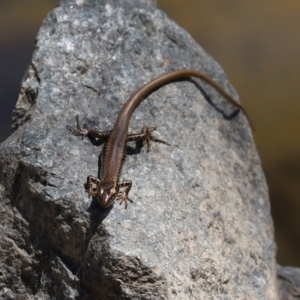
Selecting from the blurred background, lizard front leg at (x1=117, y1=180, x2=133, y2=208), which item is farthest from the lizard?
the blurred background

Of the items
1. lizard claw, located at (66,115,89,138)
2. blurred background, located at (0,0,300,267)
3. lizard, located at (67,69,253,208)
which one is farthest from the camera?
blurred background, located at (0,0,300,267)

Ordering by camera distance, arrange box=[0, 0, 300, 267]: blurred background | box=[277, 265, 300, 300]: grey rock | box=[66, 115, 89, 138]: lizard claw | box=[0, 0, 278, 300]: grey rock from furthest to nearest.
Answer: box=[0, 0, 300, 267]: blurred background → box=[277, 265, 300, 300]: grey rock → box=[66, 115, 89, 138]: lizard claw → box=[0, 0, 278, 300]: grey rock

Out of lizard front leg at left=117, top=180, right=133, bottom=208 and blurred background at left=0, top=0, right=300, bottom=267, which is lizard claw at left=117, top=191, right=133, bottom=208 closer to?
lizard front leg at left=117, top=180, right=133, bottom=208

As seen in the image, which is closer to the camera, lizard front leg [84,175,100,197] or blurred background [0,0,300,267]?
lizard front leg [84,175,100,197]

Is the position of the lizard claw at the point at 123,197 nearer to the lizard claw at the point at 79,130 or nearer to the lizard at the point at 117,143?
the lizard at the point at 117,143

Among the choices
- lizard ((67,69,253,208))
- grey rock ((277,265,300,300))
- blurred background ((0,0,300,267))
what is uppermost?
blurred background ((0,0,300,267))

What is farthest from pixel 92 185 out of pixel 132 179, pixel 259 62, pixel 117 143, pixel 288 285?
pixel 259 62

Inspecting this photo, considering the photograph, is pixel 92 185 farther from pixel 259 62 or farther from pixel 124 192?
pixel 259 62
